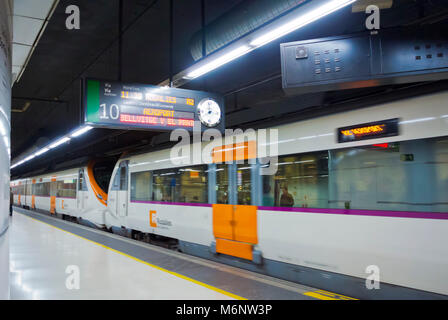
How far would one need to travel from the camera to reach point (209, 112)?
675 cm

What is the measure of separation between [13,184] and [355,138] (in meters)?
37.0

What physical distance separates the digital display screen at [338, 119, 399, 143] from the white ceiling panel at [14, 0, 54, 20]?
399cm

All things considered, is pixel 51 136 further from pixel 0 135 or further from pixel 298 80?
pixel 298 80

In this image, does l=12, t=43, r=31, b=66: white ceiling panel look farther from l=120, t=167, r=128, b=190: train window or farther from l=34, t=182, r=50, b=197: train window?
l=34, t=182, r=50, b=197: train window

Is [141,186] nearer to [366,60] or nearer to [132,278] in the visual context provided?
[132,278]

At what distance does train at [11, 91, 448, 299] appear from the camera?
3.92 m

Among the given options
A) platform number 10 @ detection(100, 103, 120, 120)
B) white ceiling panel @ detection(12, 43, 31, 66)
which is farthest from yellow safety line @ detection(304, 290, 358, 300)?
white ceiling panel @ detection(12, 43, 31, 66)

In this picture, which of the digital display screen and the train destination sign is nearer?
the digital display screen

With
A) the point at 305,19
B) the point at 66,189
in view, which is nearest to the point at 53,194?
the point at 66,189

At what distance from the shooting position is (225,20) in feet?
20.2

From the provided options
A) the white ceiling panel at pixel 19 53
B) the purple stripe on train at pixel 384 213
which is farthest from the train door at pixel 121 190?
the purple stripe on train at pixel 384 213

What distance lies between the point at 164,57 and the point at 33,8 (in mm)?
3927

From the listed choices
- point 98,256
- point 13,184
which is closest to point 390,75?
point 98,256

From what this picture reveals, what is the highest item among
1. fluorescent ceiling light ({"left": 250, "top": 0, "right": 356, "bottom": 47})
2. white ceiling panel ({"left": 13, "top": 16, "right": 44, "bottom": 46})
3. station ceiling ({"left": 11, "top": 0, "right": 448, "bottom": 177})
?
station ceiling ({"left": 11, "top": 0, "right": 448, "bottom": 177})
